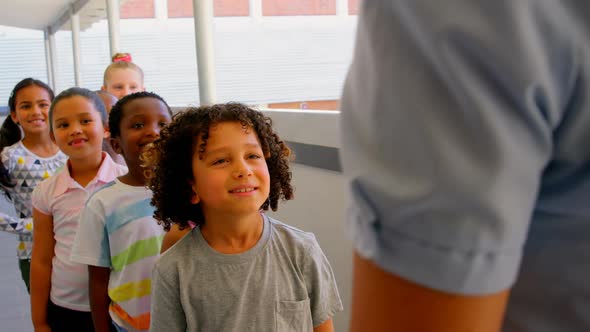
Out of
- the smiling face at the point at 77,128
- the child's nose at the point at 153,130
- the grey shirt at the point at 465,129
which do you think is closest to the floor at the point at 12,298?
the smiling face at the point at 77,128

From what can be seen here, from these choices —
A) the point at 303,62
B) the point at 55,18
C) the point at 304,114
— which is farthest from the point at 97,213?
the point at 55,18

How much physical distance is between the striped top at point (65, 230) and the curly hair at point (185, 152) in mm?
641

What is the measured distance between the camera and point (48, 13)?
10969 millimetres

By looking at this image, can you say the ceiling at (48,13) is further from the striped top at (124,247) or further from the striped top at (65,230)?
the striped top at (124,247)

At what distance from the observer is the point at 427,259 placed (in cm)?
37

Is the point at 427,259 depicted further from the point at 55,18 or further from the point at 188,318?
the point at 55,18

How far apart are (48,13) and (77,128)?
9979 mm

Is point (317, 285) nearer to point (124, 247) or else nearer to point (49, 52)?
point (124, 247)

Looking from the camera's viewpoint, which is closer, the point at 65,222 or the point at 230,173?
the point at 230,173

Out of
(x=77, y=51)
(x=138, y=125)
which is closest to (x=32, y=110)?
(x=138, y=125)

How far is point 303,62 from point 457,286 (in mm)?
3787

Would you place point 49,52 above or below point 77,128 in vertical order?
above

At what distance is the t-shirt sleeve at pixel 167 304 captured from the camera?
1365mm

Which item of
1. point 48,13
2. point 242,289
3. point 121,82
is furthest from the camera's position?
point 48,13
